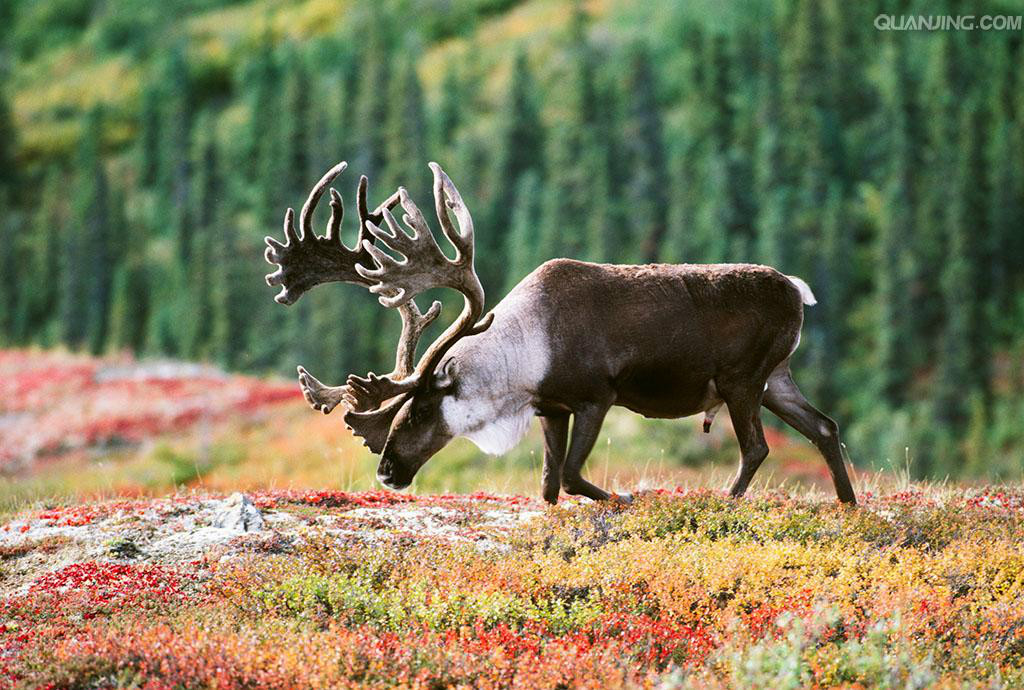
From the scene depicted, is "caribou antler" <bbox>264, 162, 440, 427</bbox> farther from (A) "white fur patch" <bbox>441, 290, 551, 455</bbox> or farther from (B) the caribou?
(A) "white fur patch" <bbox>441, 290, 551, 455</bbox>

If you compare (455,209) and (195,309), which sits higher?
(455,209)

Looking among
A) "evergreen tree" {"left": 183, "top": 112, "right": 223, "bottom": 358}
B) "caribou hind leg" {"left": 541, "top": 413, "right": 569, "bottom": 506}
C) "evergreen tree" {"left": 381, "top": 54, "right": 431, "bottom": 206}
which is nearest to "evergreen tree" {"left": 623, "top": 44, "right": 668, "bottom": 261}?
"evergreen tree" {"left": 381, "top": 54, "right": 431, "bottom": 206}

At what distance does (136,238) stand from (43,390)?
4748 cm

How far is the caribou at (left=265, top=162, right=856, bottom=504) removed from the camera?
9.41 metres

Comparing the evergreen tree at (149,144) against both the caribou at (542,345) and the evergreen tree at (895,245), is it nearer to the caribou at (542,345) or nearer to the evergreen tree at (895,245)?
the evergreen tree at (895,245)

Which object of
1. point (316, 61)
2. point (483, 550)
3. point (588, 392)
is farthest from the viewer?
point (316, 61)

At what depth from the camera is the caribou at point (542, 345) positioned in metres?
9.41

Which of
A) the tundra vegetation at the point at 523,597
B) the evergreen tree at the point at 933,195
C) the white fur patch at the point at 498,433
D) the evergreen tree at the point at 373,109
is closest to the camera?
the tundra vegetation at the point at 523,597

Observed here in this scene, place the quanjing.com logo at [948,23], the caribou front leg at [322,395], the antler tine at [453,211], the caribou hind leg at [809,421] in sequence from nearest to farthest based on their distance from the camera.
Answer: the antler tine at [453,211] < the caribou front leg at [322,395] < the caribou hind leg at [809,421] < the quanjing.com logo at [948,23]

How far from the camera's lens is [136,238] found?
78938 millimetres

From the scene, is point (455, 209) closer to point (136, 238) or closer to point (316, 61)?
point (136, 238)

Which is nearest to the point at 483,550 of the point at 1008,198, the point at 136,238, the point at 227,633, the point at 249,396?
the point at 227,633

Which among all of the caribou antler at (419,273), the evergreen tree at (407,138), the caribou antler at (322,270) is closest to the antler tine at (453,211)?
the caribou antler at (419,273)

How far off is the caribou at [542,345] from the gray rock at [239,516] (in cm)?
90
